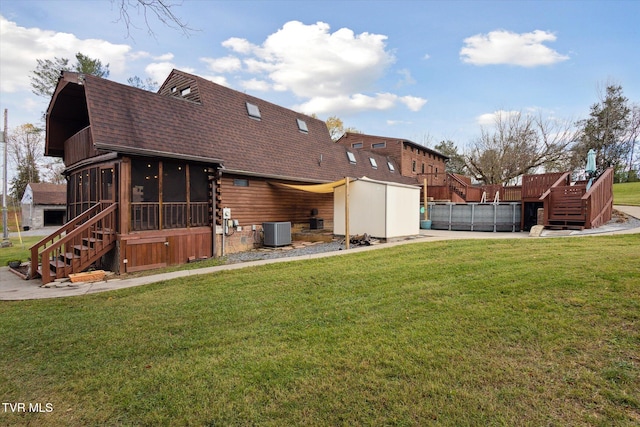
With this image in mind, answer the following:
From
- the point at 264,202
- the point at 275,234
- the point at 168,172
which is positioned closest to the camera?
the point at 168,172

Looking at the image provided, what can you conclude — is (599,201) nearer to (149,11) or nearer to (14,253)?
(149,11)

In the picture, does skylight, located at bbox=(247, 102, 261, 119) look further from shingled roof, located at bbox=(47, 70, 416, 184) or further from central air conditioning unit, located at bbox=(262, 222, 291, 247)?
central air conditioning unit, located at bbox=(262, 222, 291, 247)

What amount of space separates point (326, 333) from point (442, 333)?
1355 mm

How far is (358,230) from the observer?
12711mm

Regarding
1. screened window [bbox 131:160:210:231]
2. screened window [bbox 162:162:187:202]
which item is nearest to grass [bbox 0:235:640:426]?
screened window [bbox 131:160:210:231]

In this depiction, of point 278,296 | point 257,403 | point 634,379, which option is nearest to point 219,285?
point 278,296

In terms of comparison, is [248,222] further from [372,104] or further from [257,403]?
[372,104]

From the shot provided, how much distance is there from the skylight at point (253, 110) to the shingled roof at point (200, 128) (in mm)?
194

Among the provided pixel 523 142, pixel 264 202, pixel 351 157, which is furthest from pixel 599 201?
pixel 523 142

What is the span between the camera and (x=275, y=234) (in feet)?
40.1

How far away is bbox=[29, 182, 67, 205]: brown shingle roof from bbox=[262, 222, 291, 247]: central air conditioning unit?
26879 millimetres

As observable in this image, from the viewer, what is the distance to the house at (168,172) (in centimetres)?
840

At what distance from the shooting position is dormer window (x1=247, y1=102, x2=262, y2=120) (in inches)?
563

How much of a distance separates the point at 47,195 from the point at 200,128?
2660 cm
